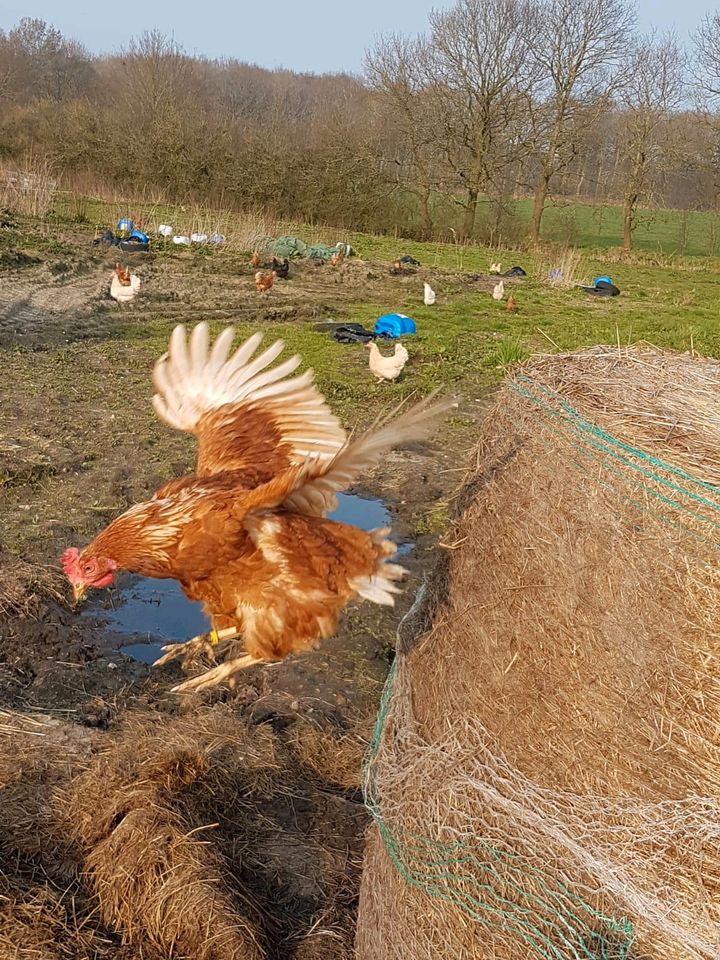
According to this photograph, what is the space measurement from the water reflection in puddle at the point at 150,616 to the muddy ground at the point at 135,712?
13 centimetres

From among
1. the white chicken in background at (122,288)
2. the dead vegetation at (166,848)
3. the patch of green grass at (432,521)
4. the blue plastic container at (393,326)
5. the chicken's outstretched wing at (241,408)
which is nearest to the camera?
the dead vegetation at (166,848)

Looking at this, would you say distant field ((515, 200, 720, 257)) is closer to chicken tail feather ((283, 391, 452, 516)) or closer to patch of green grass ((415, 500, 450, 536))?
patch of green grass ((415, 500, 450, 536))

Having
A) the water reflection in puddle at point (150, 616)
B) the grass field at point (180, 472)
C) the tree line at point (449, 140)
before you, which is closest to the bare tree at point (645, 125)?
the tree line at point (449, 140)

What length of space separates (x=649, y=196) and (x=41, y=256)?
2600cm

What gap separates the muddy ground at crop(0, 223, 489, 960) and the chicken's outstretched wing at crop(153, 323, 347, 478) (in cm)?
86

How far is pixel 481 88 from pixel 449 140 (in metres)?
2.50

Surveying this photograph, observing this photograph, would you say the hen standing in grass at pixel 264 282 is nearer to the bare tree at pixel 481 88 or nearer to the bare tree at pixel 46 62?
the bare tree at pixel 481 88

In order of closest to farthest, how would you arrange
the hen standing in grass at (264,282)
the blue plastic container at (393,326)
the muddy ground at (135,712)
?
the muddy ground at (135,712) < the blue plastic container at (393,326) < the hen standing in grass at (264,282)

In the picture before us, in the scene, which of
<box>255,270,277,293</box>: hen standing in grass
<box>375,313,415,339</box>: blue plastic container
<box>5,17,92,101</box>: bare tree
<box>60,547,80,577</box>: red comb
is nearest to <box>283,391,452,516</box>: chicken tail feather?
<box>60,547,80,577</box>: red comb

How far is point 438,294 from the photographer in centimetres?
1898

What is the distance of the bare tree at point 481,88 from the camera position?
3291 centimetres

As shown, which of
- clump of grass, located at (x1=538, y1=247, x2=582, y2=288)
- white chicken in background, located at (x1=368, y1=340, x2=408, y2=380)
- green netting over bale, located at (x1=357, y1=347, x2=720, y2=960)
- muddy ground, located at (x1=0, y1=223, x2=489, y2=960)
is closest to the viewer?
green netting over bale, located at (x1=357, y1=347, x2=720, y2=960)

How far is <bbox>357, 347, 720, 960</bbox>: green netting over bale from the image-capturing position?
5.40ft

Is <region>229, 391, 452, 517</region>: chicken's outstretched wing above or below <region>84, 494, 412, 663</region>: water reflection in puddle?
above
